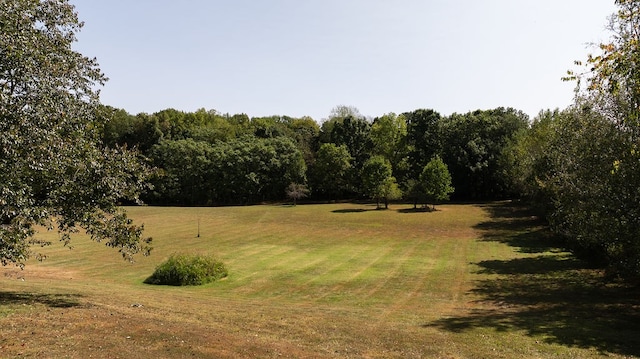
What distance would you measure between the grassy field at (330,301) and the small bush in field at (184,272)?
1.10m

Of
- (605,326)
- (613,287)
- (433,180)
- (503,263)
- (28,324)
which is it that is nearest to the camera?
(28,324)

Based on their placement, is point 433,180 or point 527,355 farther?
point 433,180

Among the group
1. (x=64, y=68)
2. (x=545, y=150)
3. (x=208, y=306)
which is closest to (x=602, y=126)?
(x=208, y=306)

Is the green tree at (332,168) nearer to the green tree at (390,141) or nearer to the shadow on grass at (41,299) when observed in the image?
the green tree at (390,141)

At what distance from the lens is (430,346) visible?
12.4m

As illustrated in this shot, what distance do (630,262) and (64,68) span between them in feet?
78.9

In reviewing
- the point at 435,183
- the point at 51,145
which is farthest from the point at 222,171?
the point at 51,145

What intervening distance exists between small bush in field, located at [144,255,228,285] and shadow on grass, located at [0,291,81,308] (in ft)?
34.5

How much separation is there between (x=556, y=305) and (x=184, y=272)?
21.2 meters

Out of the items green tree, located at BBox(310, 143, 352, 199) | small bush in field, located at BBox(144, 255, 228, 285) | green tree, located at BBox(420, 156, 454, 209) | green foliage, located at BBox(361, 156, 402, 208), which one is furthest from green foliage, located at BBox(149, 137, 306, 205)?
small bush in field, located at BBox(144, 255, 228, 285)

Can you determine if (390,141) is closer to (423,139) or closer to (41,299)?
(423,139)

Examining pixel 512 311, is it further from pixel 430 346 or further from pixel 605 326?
pixel 430 346

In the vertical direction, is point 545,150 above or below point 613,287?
above

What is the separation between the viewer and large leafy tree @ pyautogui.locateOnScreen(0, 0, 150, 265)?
11844mm
